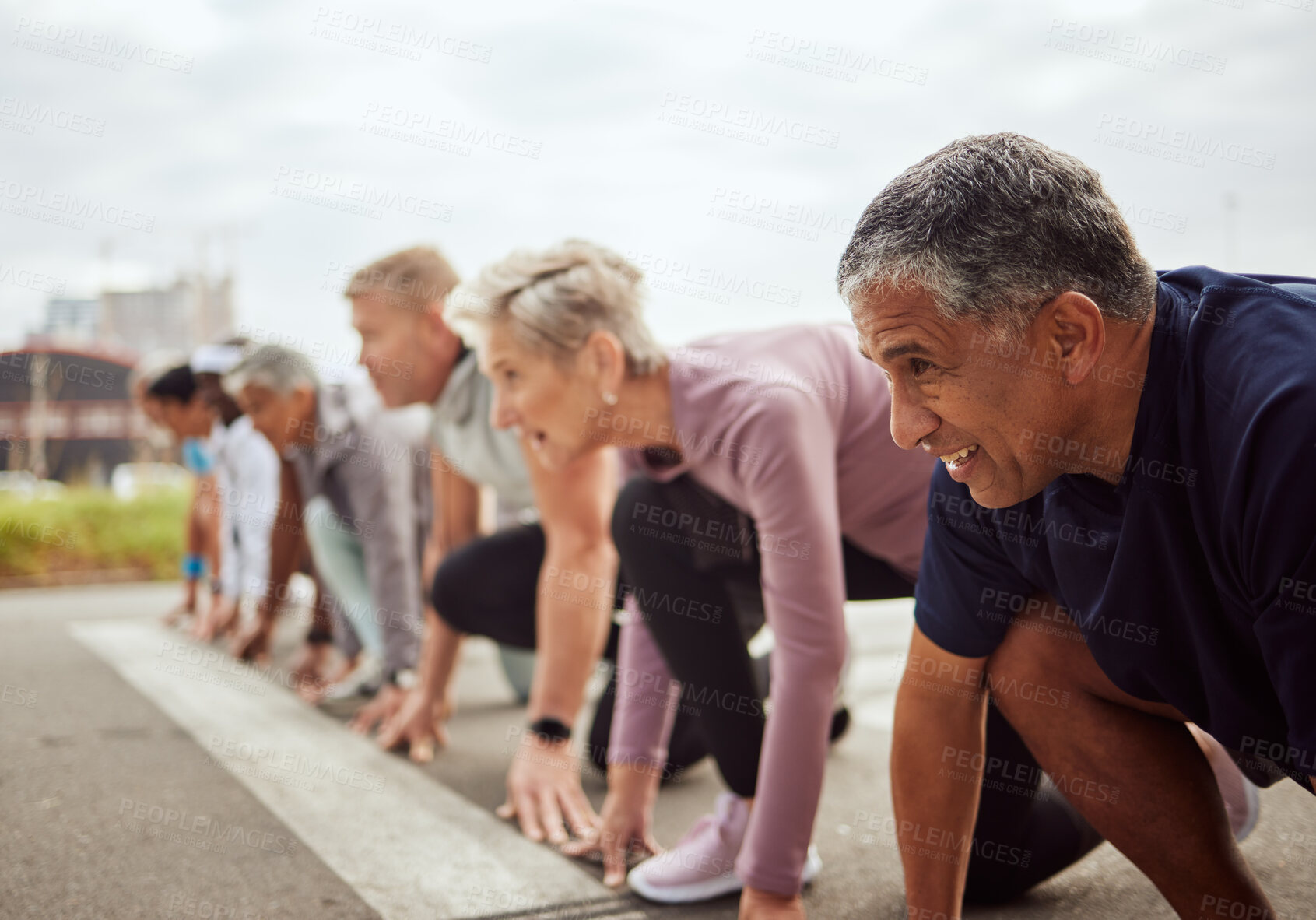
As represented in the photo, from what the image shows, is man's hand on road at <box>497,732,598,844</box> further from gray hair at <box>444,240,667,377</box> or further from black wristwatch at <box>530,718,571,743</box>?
gray hair at <box>444,240,667,377</box>

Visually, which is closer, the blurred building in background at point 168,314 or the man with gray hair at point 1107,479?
the man with gray hair at point 1107,479

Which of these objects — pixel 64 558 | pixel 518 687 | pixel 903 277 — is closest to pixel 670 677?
pixel 903 277

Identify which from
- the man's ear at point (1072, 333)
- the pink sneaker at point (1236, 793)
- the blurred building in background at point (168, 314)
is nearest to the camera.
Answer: the man's ear at point (1072, 333)

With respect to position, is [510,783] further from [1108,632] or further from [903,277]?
[903,277]

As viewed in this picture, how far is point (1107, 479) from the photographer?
121cm

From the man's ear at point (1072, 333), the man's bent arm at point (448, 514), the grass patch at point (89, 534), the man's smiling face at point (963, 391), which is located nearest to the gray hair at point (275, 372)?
the man's bent arm at point (448, 514)

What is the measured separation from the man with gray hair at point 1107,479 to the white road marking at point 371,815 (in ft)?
2.76

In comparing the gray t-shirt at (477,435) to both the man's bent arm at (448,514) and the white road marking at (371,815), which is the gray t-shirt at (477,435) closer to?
the man's bent arm at (448,514)

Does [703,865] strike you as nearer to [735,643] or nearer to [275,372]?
[735,643]

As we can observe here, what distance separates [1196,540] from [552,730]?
1.62 metres

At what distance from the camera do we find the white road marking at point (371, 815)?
1.93 meters

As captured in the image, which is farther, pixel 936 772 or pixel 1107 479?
pixel 936 772

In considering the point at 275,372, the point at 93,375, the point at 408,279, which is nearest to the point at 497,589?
the point at 408,279

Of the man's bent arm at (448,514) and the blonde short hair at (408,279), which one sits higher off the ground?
the blonde short hair at (408,279)
